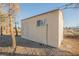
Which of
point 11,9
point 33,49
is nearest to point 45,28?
point 33,49

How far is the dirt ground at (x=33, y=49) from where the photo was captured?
4113mm

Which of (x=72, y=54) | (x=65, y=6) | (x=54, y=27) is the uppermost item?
(x=65, y=6)

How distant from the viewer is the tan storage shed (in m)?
4.09

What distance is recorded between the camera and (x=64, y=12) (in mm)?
4109

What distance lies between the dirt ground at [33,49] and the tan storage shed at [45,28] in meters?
0.07

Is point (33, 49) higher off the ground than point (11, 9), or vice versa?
point (11, 9)

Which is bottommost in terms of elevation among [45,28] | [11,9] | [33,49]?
[33,49]

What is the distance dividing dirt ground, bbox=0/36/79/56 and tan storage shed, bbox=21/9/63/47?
74 millimetres

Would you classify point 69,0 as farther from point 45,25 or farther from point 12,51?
point 12,51

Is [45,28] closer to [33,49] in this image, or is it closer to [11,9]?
[33,49]

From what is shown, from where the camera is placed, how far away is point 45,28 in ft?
13.7

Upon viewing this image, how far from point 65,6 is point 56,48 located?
0.63 m

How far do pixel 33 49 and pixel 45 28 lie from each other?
357 mm

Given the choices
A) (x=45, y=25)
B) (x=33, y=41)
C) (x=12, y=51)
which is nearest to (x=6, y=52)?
(x=12, y=51)
